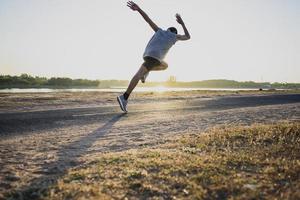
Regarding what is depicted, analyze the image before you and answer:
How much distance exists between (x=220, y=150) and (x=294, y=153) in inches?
41.2

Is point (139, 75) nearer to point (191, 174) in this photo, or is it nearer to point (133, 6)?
point (133, 6)

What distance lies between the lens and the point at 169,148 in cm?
567

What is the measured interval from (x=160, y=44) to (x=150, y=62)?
0.57 meters

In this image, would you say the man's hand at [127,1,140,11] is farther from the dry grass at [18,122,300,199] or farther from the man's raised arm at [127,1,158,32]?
the dry grass at [18,122,300,199]

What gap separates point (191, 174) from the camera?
4156mm

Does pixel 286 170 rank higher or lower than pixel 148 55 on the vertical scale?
lower

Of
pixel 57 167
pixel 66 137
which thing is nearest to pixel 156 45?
pixel 66 137

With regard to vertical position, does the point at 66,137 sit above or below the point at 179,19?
below

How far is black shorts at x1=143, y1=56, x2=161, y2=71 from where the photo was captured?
985cm

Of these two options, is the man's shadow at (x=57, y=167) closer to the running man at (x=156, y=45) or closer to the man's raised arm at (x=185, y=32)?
the running man at (x=156, y=45)

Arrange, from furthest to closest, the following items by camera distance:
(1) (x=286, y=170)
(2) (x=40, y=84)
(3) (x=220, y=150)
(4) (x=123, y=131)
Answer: (2) (x=40, y=84) → (4) (x=123, y=131) → (3) (x=220, y=150) → (1) (x=286, y=170)

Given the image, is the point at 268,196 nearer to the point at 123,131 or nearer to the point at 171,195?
the point at 171,195

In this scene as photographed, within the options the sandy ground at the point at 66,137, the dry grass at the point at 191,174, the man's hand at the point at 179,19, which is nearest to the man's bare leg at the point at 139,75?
the sandy ground at the point at 66,137

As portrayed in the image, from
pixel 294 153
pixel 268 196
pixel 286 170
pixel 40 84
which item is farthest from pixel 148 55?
pixel 40 84
